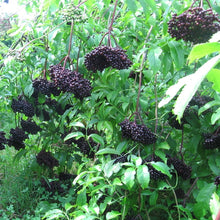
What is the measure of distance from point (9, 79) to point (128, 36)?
1008mm

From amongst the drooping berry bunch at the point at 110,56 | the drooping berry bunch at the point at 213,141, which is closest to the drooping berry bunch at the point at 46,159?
the drooping berry bunch at the point at 110,56

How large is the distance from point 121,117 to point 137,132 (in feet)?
1.46

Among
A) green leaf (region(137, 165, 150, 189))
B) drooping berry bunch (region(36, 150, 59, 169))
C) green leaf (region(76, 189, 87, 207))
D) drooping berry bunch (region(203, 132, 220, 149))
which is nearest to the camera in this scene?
green leaf (region(137, 165, 150, 189))

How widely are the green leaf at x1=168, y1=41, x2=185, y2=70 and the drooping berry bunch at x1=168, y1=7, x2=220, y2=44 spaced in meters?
0.16

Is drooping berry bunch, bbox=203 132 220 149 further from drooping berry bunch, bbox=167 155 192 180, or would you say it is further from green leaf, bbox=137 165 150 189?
green leaf, bbox=137 165 150 189

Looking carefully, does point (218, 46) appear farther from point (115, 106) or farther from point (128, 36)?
point (128, 36)

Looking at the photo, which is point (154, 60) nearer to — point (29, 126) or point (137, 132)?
point (137, 132)

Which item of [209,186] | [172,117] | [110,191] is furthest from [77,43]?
[209,186]

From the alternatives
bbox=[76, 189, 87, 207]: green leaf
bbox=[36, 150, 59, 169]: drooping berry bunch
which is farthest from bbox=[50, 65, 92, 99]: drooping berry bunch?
bbox=[36, 150, 59, 169]: drooping berry bunch

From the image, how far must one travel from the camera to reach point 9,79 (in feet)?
8.16

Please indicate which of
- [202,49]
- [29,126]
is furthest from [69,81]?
[202,49]

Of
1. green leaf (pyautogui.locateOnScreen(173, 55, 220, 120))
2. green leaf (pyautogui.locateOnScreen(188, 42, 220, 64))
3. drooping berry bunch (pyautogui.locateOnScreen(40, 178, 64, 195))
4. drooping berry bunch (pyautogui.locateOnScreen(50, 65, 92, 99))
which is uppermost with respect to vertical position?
green leaf (pyautogui.locateOnScreen(188, 42, 220, 64))

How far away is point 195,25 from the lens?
1.49 m

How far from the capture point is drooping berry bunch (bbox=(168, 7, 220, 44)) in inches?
58.1
